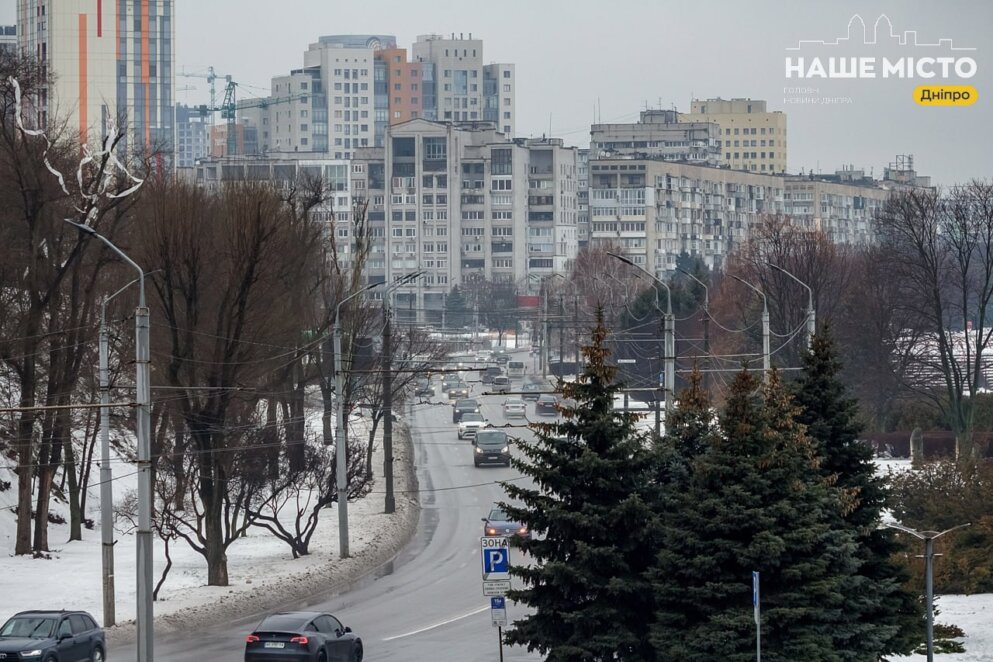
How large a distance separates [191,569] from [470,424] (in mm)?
36300

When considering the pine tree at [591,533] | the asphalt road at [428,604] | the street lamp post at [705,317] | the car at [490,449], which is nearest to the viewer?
the pine tree at [591,533]

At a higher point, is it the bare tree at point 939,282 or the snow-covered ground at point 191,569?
the bare tree at point 939,282

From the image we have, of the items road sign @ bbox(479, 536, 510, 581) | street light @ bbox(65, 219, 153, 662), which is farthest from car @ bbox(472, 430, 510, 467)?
street light @ bbox(65, 219, 153, 662)

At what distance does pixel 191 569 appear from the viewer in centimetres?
4188

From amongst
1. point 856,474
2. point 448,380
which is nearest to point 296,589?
point 856,474

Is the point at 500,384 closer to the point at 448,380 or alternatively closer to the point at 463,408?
the point at 463,408

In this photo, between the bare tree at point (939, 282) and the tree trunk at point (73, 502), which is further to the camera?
the bare tree at point (939, 282)

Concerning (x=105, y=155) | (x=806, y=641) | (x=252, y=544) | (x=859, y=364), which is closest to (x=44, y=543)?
(x=252, y=544)

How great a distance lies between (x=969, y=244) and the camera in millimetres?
70250

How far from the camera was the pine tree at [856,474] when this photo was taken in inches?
1074

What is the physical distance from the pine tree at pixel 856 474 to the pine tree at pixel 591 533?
4203 mm

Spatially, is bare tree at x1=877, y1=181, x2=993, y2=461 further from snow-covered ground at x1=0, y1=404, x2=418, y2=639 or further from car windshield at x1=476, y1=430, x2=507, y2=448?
snow-covered ground at x1=0, y1=404, x2=418, y2=639

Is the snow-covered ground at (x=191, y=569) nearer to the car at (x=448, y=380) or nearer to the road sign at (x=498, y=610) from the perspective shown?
the road sign at (x=498, y=610)

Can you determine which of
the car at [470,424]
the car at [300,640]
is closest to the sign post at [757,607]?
the car at [300,640]
